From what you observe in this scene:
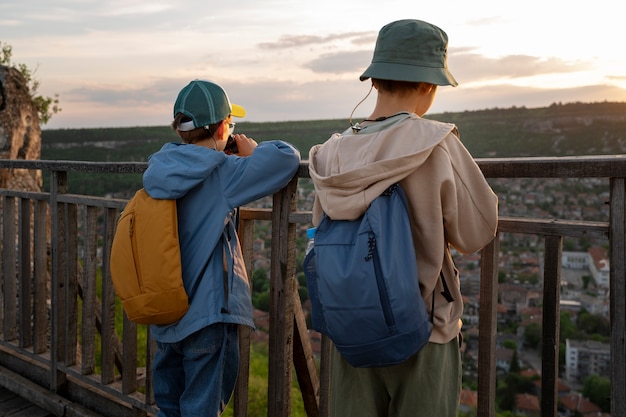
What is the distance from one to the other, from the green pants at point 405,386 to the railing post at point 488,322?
0.32m

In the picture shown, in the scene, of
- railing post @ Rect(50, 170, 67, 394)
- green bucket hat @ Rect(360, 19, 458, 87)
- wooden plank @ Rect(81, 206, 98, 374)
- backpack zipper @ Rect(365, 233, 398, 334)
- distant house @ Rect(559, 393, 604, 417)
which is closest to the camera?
backpack zipper @ Rect(365, 233, 398, 334)

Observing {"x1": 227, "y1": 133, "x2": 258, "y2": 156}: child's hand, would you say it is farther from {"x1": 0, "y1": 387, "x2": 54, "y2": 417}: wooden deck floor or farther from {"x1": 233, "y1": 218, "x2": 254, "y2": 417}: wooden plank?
{"x1": 0, "y1": 387, "x2": 54, "y2": 417}: wooden deck floor

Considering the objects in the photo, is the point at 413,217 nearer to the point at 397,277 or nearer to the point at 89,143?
the point at 397,277

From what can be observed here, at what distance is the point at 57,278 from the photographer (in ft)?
11.1

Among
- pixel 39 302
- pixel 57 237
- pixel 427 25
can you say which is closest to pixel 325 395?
pixel 427 25

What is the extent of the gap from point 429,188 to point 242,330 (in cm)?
133

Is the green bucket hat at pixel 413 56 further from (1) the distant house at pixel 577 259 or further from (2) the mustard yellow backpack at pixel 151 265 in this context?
(1) the distant house at pixel 577 259

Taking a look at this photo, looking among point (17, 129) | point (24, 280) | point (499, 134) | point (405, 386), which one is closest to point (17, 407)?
point (24, 280)

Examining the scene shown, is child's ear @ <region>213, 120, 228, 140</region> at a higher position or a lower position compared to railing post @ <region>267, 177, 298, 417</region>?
higher

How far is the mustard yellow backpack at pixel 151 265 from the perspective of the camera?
79.5 inches

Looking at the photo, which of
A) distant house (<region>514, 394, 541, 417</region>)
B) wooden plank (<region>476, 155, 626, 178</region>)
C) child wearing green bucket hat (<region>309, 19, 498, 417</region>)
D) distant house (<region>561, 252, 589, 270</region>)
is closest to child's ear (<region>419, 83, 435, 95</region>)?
child wearing green bucket hat (<region>309, 19, 498, 417</region>)

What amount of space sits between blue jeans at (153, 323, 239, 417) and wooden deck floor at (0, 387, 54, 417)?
1644 millimetres

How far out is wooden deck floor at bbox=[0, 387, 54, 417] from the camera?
3.38 m

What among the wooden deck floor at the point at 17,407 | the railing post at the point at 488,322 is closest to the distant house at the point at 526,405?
the wooden deck floor at the point at 17,407
